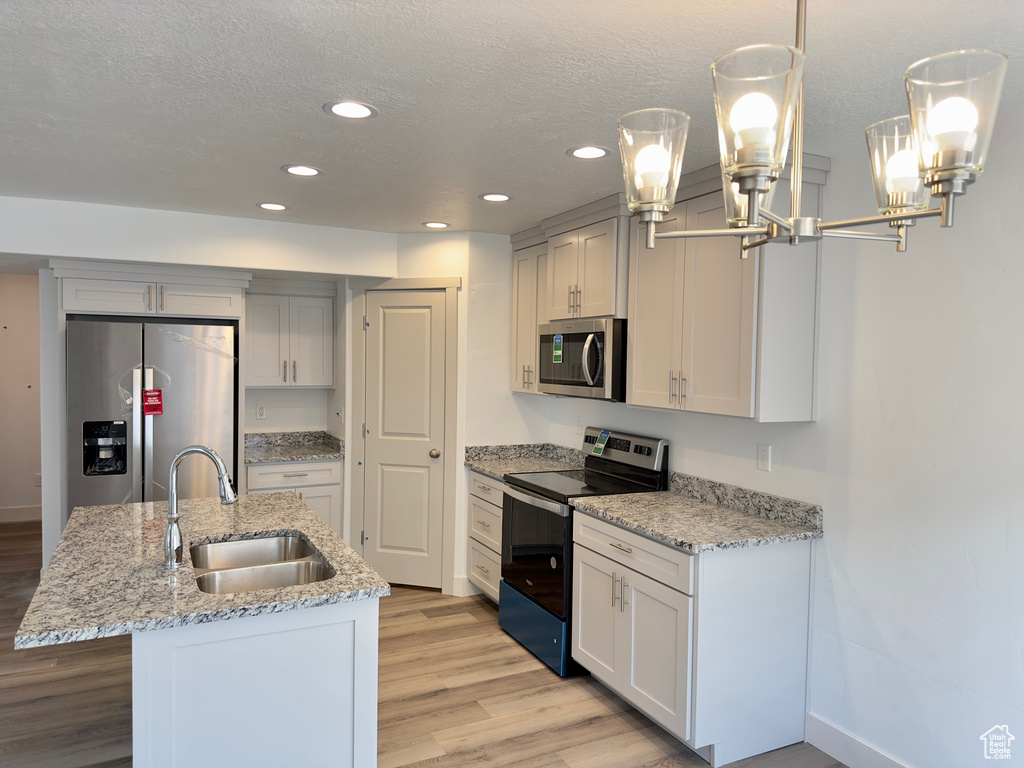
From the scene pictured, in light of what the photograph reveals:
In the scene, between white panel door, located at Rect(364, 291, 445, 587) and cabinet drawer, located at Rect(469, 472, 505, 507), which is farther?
white panel door, located at Rect(364, 291, 445, 587)

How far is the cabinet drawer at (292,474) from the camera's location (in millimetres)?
4551

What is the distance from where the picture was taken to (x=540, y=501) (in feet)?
11.5

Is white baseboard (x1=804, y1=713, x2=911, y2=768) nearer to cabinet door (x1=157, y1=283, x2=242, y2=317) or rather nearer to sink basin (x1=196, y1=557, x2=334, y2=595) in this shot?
sink basin (x1=196, y1=557, x2=334, y2=595)

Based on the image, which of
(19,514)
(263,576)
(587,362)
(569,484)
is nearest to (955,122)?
(263,576)

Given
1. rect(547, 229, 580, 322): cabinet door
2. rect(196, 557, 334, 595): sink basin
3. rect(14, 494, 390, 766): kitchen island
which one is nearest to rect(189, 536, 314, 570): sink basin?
rect(196, 557, 334, 595): sink basin

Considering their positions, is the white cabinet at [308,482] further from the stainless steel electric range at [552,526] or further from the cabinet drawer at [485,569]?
the stainless steel electric range at [552,526]

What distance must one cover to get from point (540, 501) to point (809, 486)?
1.28 m

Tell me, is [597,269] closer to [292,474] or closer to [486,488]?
[486,488]

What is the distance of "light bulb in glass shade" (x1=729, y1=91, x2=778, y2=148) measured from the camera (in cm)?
99

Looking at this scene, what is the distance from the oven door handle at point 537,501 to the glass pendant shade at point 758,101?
245cm

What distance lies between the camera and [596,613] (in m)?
3.10

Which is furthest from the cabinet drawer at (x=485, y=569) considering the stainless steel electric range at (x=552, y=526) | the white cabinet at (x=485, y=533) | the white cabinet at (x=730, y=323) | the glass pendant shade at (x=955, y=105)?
the glass pendant shade at (x=955, y=105)

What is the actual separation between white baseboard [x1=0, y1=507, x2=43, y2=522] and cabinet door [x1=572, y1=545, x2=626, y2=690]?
5415mm
